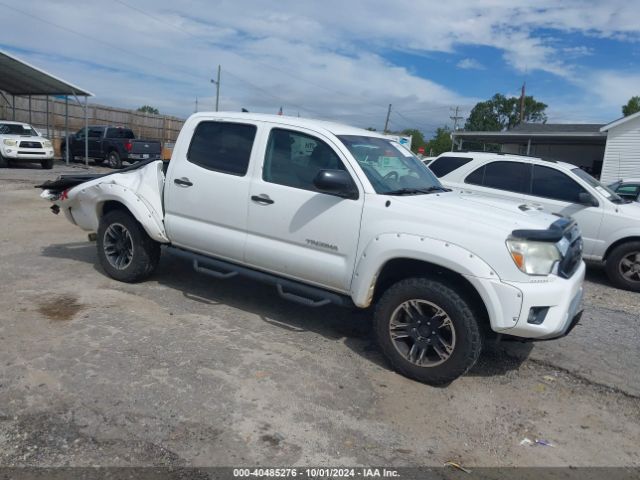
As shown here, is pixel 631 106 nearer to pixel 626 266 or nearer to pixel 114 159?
pixel 114 159

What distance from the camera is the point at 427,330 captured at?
4.05 m

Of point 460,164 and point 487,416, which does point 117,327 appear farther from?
point 460,164

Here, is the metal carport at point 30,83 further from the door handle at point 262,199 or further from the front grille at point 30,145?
the door handle at point 262,199

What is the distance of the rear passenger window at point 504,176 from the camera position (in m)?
8.16

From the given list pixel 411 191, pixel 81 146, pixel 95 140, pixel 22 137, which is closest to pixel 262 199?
pixel 411 191

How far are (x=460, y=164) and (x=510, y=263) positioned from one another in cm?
526

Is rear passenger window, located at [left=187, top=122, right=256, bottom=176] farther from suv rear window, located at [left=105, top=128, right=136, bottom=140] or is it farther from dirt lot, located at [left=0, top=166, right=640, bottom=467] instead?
suv rear window, located at [left=105, top=128, right=136, bottom=140]

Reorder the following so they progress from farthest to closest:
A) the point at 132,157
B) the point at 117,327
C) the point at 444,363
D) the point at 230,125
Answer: the point at 132,157 → the point at 230,125 → the point at 117,327 → the point at 444,363

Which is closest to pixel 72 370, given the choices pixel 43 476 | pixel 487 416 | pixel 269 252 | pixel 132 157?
pixel 43 476

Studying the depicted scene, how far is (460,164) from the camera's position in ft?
28.6

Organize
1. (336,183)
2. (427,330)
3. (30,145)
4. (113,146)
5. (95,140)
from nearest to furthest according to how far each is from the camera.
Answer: (427,330) → (336,183) → (30,145) → (113,146) → (95,140)

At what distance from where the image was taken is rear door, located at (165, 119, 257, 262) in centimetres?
502

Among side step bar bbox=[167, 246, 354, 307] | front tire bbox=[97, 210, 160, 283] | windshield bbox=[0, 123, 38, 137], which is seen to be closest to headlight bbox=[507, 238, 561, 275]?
side step bar bbox=[167, 246, 354, 307]

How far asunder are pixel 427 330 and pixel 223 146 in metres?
2.63
